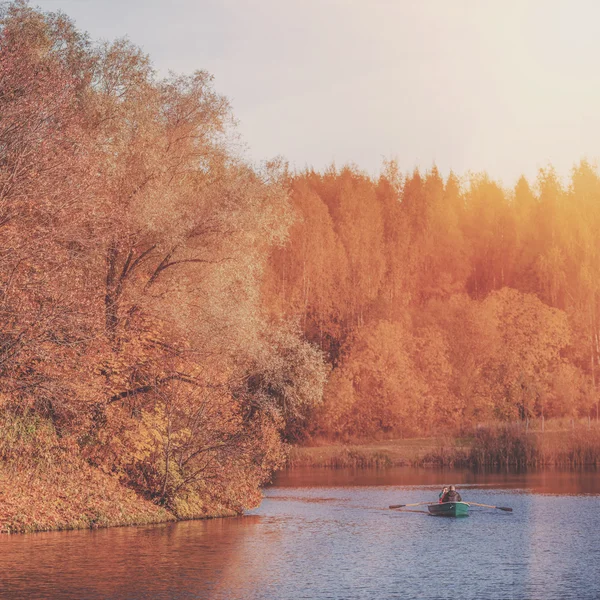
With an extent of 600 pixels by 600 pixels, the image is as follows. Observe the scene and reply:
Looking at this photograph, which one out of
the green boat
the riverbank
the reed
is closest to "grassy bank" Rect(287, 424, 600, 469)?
the reed

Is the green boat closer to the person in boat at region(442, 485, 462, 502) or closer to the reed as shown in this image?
the person in boat at region(442, 485, 462, 502)

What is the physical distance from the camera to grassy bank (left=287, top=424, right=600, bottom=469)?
61000 millimetres

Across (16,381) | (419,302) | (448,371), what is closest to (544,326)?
(448,371)

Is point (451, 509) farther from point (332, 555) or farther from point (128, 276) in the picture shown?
point (128, 276)

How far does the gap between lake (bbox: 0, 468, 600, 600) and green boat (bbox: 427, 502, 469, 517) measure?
492 millimetres

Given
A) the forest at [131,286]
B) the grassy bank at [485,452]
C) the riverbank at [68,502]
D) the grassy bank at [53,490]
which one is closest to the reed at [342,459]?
the grassy bank at [485,452]

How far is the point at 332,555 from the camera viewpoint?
29.2 m

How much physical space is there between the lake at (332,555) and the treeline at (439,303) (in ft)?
111

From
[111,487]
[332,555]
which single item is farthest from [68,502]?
[332,555]

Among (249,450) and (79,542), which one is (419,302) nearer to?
(249,450)

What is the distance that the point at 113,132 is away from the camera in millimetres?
39031

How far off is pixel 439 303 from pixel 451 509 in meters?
50.0

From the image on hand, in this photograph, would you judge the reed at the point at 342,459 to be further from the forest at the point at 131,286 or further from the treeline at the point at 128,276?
the treeline at the point at 128,276

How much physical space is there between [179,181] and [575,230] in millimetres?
68445
